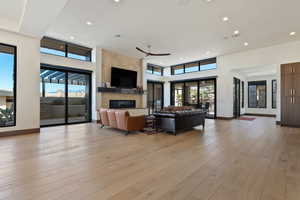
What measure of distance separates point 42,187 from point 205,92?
31.0 ft

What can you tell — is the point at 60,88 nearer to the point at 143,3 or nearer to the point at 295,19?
the point at 143,3

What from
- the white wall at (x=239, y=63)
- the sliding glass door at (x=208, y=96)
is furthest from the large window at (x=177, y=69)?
the sliding glass door at (x=208, y=96)

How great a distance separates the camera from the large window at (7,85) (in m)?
4.76

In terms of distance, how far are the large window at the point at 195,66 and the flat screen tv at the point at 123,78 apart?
12.3 feet

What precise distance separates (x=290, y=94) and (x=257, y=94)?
17.8 feet

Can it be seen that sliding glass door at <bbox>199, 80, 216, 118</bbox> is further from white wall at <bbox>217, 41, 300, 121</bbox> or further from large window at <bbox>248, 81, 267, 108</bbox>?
large window at <bbox>248, 81, 267, 108</bbox>

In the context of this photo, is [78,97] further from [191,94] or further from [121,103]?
[191,94]

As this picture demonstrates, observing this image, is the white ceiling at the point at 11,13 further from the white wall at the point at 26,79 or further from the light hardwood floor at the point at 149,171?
the light hardwood floor at the point at 149,171

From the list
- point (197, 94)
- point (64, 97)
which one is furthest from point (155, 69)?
point (64, 97)

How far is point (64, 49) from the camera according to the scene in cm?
679

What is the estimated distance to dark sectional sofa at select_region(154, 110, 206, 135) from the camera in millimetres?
4922

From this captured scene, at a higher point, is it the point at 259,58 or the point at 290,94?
the point at 259,58

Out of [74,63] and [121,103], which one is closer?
[74,63]

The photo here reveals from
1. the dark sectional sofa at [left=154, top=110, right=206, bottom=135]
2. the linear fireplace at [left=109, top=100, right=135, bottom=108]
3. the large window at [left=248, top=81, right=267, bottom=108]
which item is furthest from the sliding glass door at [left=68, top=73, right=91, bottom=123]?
the large window at [left=248, top=81, right=267, bottom=108]
